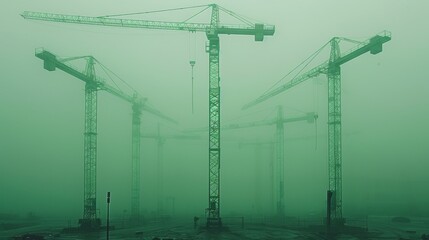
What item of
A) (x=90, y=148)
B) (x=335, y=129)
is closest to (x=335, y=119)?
(x=335, y=129)

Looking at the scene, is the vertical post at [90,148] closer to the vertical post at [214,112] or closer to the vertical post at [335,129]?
the vertical post at [214,112]

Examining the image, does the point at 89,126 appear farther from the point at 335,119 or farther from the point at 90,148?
the point at 335,119

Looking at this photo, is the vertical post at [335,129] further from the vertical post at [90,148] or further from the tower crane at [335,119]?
the vertical post at [90,148]

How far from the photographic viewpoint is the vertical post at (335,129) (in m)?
62.3

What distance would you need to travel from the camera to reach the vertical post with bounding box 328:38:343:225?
6228cm

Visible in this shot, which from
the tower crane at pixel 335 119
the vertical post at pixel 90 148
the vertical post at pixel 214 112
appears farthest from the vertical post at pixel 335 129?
the vertical post at pixel 90 148

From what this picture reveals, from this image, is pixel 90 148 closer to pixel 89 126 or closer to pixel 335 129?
pixel 89 126

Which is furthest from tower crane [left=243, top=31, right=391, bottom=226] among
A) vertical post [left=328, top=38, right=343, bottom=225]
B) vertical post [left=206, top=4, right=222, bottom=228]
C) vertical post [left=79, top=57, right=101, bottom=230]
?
vertical post [left=79, top=57, right=101, bottom=230]

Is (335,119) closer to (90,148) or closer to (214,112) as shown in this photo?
(214,112)

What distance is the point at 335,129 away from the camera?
6334cm

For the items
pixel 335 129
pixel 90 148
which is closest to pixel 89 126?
pixel 90 148

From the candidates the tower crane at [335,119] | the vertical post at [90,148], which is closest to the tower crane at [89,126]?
the vertical post at [90,148]

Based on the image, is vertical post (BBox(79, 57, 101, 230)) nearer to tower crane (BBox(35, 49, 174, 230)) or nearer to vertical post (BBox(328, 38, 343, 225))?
tower crane (BBox(35, 49, 174, 230))

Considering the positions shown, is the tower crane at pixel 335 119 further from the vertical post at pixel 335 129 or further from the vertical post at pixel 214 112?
the vertical post at pixel 214 112
